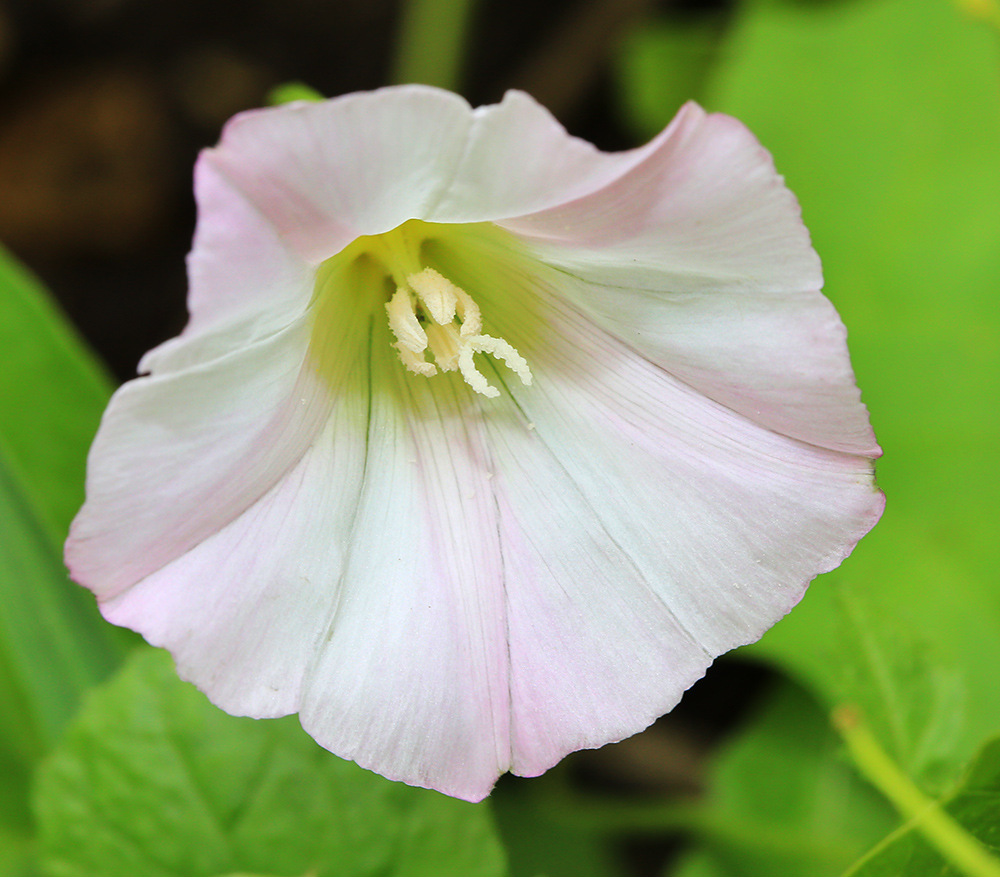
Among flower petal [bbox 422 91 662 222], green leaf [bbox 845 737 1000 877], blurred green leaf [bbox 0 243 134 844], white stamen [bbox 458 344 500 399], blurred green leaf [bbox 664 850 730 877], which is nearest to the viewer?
flower petal [bbox 422 91 662 222]

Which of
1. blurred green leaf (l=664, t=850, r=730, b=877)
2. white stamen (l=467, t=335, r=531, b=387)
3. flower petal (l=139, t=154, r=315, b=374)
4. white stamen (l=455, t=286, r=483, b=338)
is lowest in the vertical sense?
blurred green leaf (l=664, t=850, r=730, b=877)

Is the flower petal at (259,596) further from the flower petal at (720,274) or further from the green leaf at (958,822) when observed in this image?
the green leaf at (958,822)

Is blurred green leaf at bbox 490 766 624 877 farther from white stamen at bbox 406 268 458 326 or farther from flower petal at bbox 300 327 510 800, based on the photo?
white stamen at bbox 406 268 458 326

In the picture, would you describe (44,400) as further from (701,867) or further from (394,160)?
(701,867)

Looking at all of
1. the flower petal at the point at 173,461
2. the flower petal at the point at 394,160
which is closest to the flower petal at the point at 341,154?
the flower petal at the point at 394,160

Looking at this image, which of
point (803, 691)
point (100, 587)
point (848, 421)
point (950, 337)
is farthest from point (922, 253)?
point (100, 587)

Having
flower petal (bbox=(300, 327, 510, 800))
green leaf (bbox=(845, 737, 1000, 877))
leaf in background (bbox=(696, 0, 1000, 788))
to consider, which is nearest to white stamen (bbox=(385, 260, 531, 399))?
flower petal (bbox=(300, 327, 510, 800))
